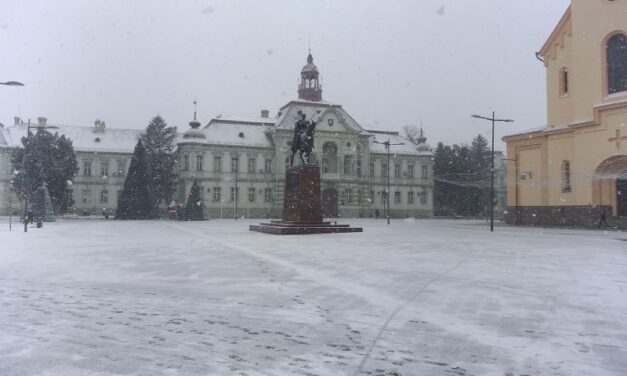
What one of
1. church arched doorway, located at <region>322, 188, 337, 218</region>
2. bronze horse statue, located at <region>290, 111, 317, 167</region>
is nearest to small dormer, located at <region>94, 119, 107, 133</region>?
church arched doorway, located at <region>322, 188, 337, 218</region>

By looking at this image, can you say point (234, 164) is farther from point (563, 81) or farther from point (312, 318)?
point (312, 318)

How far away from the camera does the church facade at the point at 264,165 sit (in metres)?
67.2

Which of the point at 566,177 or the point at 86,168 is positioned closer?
the point at 566,177

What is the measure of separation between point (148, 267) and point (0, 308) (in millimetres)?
4673

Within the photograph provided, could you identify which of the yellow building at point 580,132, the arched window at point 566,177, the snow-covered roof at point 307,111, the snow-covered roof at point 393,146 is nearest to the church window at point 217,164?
the snow-covered roof at point 307,111

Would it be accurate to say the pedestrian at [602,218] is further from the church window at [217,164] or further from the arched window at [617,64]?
the church window at [217,164]

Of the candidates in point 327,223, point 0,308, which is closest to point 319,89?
point 327,223

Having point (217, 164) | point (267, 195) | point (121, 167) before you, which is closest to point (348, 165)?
point (267, 195)

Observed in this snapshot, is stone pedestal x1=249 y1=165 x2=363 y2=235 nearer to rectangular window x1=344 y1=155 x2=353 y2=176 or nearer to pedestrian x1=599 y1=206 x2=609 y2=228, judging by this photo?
pedestrian x1=599 y1=206 x2=609 y2=228

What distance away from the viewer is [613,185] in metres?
33.1

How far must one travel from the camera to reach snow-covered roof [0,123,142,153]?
71938 mm

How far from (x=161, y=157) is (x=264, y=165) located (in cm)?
1362

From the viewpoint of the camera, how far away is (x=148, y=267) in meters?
11.8

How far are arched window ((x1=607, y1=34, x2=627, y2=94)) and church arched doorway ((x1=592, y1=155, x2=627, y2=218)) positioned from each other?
4626 millimetres
